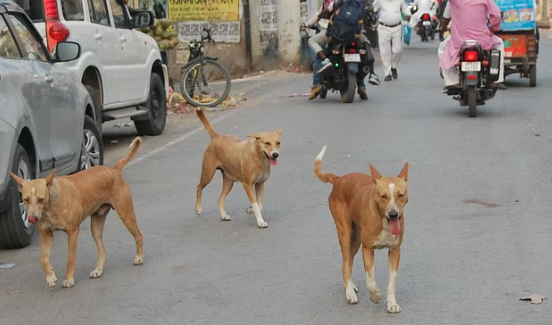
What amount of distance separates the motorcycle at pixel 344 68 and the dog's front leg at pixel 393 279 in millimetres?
11537

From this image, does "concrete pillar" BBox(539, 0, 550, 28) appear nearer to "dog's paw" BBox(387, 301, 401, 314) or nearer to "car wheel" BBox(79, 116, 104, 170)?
"car wheel" BBox(79, 116, 104, 170)

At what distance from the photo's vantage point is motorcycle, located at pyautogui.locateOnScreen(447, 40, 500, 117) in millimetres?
14680

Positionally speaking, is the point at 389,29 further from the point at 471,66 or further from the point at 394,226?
the point at 394,226

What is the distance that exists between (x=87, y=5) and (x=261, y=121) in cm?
357

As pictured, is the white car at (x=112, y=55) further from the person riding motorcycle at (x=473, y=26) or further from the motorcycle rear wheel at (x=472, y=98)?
the motorcycle rear wheel at (x=472, y=98)

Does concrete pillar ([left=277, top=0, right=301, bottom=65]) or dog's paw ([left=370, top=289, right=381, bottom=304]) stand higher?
dog's paw ([left=370, top=289, right=381, bottom=304])

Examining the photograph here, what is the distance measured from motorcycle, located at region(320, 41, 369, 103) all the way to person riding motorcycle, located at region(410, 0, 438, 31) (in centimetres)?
2390

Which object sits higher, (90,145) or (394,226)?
(394,226)

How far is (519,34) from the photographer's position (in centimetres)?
1902

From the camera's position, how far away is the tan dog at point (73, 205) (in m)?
6.49

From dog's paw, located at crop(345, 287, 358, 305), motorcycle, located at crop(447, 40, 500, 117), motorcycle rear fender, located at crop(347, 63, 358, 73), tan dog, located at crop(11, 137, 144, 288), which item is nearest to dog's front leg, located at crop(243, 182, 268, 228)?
tan dog, located at crop(11, 137, 144, 288)

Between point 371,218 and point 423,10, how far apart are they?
38.7 meters

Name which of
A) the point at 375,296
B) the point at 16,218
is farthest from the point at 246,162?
the point at 375,296

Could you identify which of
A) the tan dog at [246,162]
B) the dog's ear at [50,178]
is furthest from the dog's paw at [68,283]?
the tan dog at [246,162]
